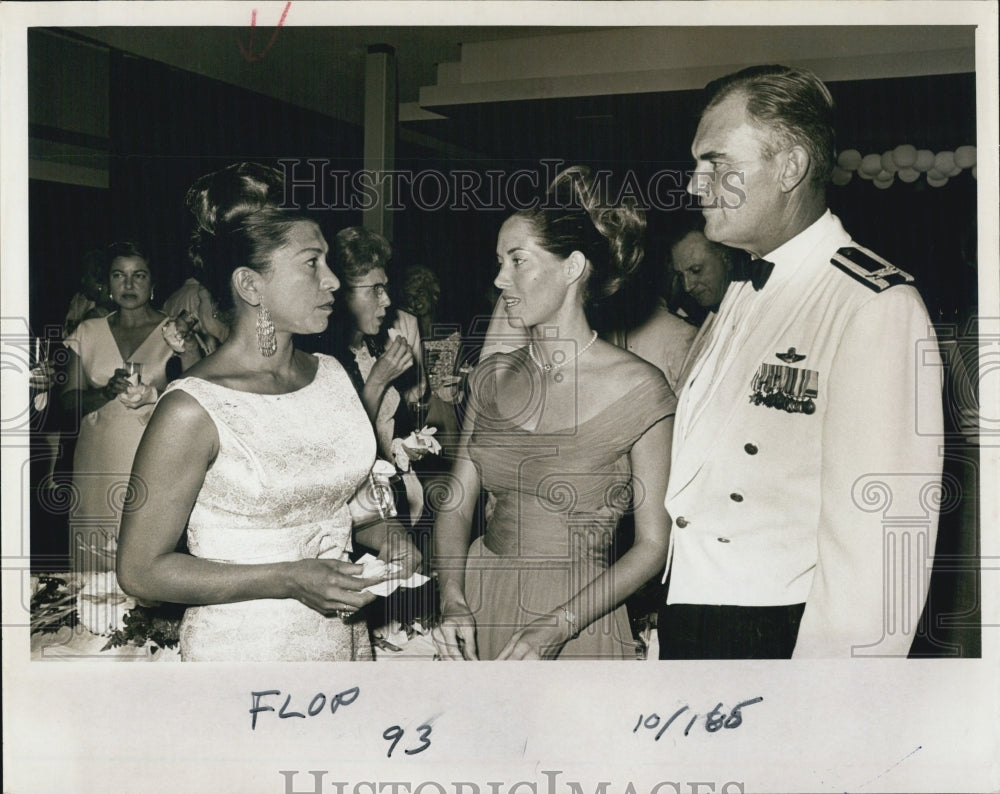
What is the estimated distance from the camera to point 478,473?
348 centimetres

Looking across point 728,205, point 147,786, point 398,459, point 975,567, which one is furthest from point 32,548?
point 975,567

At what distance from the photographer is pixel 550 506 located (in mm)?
3465

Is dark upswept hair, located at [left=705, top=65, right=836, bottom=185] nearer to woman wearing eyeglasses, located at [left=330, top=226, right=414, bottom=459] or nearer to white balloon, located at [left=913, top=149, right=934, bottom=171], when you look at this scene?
white balloon, located at [left=913, top=149, right=934, bottom=171]

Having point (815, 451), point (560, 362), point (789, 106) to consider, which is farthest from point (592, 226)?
point (815, 451)

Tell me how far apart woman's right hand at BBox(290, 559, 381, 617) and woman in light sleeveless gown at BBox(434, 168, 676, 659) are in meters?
0.29

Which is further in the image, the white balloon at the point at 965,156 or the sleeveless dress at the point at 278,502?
the white balloon at the point at 965,156

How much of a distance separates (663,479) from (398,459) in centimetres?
94

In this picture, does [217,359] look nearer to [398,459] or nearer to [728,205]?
[398,459]

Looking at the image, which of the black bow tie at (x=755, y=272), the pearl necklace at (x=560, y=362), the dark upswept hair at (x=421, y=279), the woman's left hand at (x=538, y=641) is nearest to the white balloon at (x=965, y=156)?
the black bow tie at (x=755, y=272)

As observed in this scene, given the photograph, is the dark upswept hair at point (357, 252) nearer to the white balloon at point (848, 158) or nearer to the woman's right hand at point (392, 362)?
the woman's right hand at point (392, 362)

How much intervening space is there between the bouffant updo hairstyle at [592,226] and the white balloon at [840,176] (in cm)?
69

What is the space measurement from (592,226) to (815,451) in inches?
43.4

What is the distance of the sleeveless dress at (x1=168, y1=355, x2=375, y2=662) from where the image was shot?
11.2 feet

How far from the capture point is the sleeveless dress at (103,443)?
3455 millimetres
